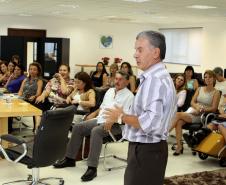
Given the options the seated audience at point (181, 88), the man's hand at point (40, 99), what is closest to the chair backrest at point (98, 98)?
the man's hand at point (40, 99)

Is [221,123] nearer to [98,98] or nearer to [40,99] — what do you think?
[98,98]

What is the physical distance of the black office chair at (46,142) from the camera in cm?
326

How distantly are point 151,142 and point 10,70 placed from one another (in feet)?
20.9

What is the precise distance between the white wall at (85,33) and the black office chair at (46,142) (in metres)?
10.4

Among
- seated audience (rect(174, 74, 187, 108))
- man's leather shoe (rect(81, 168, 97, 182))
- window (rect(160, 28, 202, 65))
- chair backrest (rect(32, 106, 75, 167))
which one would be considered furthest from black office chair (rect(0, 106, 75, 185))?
window (rect(160, 28, 202, 65))

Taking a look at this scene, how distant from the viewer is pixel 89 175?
407 centimetres

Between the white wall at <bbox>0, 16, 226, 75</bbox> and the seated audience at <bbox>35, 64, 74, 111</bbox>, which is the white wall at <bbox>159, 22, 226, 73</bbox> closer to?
the white wall at <bbox>0, 16, 226, 75</bbox>

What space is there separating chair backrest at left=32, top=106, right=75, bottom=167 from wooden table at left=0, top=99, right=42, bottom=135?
892 mm

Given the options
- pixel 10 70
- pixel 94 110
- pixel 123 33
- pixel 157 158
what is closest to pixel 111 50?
pixel 123 33

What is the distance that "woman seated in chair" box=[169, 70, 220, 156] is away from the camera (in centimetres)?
533

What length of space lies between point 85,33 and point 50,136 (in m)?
11.4

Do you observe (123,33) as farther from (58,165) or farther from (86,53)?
(58,165)

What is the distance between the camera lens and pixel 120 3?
8609 mm

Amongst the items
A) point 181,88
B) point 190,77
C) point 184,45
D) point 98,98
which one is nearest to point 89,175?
point 98,98
